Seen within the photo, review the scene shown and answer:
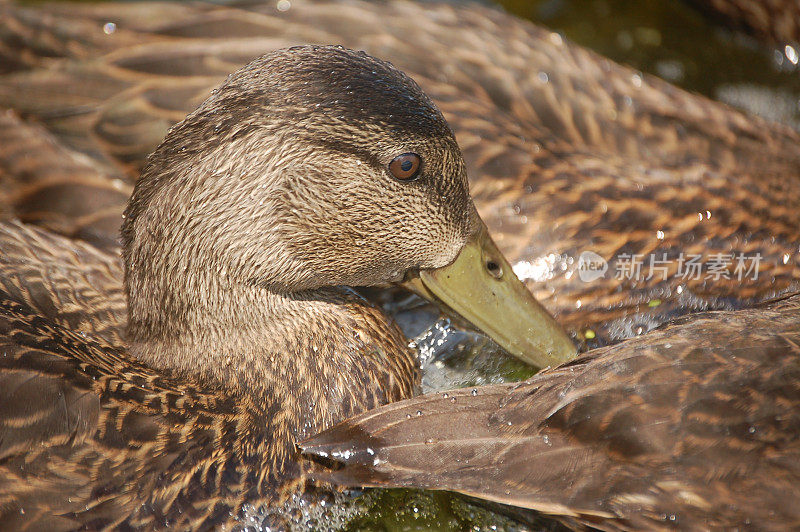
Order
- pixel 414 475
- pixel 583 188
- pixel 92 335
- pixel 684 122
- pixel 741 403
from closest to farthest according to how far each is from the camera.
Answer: pixel 741 403 < pixel 414 475 < pixel 92 335 < pixel 583 188 < pixel 684 122

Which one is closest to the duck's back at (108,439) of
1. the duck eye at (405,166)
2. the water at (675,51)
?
the duck eye at (405,166)

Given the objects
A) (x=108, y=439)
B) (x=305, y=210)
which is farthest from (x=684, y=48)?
(x=108, y=439)

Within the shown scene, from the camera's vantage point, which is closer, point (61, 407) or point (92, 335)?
point (61, 407)

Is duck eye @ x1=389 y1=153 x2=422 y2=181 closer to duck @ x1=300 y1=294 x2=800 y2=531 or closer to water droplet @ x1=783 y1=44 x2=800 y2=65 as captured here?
duck @ x1=300 y1=294 x2=800 y2=531

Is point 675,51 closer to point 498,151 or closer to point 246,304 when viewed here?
point 498,151

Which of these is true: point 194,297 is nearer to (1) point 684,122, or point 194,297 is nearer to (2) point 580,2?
(1) point 684,122

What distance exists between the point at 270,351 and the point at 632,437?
1.39 m

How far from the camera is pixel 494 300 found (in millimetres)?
3684

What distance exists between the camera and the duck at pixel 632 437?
2.84 metres

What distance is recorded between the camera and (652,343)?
3139 millimetres

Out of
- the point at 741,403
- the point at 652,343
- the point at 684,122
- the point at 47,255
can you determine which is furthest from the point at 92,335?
the point at 684,122

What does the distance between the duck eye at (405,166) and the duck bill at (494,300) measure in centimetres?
42

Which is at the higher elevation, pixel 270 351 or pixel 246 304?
pixel 246 304

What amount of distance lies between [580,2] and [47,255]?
159 inches
